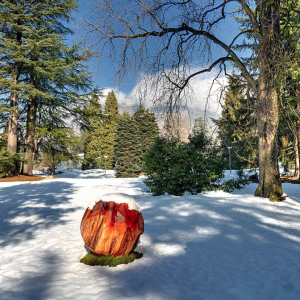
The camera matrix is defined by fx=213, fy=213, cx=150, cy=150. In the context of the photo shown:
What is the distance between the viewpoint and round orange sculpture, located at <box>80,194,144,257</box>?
291cm

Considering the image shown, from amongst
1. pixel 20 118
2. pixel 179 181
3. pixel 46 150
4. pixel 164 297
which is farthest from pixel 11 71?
pixel 164 297

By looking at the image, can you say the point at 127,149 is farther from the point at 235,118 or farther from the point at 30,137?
the point at 235,118

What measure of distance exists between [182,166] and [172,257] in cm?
558

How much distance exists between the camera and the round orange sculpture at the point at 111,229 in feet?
9.55

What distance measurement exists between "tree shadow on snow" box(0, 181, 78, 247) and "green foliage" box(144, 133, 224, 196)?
12.2 ft

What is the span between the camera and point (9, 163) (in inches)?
515

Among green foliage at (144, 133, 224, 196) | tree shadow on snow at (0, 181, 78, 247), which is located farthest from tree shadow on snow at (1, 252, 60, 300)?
green foliage at (144, 133, 224, 196)

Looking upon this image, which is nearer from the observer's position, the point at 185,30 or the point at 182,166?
the point at 185,30

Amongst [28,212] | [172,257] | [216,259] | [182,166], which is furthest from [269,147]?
[28,212]

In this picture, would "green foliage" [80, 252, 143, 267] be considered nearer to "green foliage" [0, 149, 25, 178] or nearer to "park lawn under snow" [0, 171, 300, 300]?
"park lawn under snow" [0, 171, 300, 300]

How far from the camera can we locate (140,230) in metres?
3.14

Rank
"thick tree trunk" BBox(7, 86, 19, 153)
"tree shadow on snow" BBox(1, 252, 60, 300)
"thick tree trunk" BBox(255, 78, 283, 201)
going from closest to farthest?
"tree shadow on snow" BBox(1, 252, 60, 300)
"thick tree trunk" BBox(255, 78, 283, 201)
"thick tree trunk" BBox(7, 86, 19, 153)

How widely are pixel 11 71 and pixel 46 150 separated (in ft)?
19.3

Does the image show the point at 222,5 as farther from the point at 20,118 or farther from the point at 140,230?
the point at 20,118
